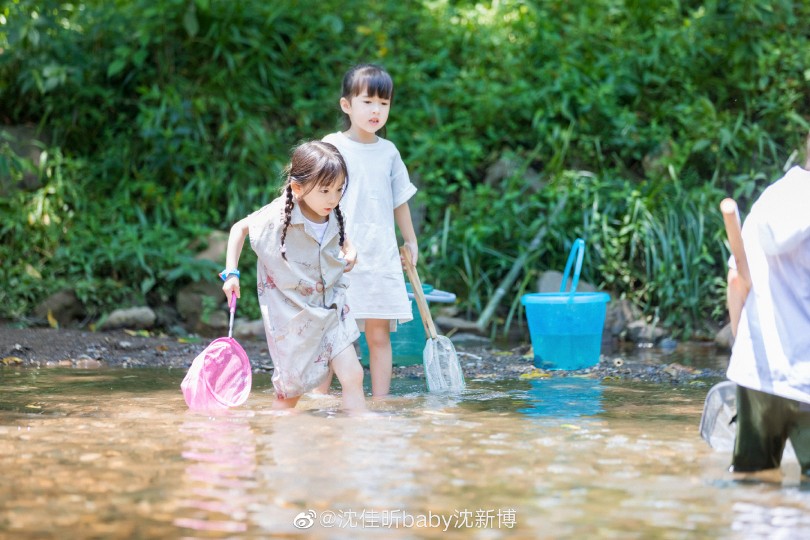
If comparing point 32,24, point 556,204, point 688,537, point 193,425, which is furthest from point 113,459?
point 32,24

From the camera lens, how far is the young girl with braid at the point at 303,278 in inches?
167

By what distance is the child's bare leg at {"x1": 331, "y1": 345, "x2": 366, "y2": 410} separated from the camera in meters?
4.33

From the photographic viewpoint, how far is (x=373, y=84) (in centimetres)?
480

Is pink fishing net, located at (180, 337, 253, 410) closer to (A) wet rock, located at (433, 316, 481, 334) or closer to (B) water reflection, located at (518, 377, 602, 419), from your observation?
(B) water reflection, located at (518, 377, 602, 419)

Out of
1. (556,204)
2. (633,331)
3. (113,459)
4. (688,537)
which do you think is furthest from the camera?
(556,204)

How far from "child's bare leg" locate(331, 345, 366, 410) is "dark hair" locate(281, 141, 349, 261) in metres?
0.50

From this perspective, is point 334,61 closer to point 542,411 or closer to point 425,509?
point 542,411

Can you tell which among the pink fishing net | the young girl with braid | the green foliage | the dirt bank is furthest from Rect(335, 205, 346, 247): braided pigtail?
the green foliage

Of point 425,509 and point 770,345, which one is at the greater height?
point 770,345

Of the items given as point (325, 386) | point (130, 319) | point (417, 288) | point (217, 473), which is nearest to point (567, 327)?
point (417, 288)

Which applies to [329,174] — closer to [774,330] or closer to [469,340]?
[774,330]

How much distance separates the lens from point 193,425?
13.3ft

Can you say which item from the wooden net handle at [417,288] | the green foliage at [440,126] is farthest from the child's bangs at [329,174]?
the green foliage at [440,126]

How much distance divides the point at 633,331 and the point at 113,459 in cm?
466
